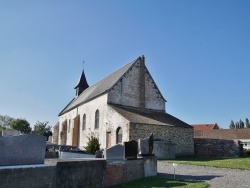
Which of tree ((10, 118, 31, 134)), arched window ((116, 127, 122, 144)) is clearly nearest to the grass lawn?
arched window ((116, 127, 122, 144))

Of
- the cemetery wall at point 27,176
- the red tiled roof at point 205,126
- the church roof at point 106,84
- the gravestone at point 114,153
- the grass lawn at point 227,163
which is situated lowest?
the grass lawn at point 227,163

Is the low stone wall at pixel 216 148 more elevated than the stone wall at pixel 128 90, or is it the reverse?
the stone wall at pixel 128 90

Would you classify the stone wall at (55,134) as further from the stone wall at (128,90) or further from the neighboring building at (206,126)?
the neighboring building at (206,126)

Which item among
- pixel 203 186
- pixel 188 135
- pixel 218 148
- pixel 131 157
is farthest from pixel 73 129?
pixel 203 186

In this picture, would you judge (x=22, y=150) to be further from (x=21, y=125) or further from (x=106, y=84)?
(x=21, y=125)

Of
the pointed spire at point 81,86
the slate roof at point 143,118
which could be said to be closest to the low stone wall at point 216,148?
the slate roof at point 143,118

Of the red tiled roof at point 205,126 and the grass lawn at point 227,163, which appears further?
the red tiled roof at point 205,126

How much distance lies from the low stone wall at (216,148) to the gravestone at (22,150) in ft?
75.0

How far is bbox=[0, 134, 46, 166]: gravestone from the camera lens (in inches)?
209

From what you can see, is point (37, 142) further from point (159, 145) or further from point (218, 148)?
point (218, 148)

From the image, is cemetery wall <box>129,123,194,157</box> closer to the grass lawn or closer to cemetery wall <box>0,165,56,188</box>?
the grass lawn

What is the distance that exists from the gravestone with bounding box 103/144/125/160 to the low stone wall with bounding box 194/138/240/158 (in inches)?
742

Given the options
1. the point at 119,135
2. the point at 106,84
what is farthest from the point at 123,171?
the point at 106,84

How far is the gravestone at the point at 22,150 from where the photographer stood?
17.4 feet
